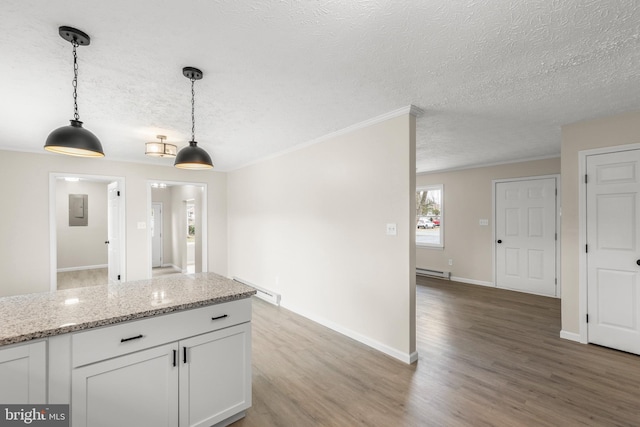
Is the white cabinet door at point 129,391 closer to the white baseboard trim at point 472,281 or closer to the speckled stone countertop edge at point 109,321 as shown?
the speckled stone countertop edge at point 109,321

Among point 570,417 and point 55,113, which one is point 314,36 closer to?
point 55,113

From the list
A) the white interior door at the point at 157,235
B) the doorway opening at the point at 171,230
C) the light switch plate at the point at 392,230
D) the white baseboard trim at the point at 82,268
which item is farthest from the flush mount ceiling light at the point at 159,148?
the white baseboard trim at the point at 82,268

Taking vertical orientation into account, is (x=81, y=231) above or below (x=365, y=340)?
above

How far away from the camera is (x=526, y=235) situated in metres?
5.24

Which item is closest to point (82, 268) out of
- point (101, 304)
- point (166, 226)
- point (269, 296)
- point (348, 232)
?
point (166, 226)

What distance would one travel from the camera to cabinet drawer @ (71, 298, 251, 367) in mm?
1458

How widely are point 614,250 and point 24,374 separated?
4787mm

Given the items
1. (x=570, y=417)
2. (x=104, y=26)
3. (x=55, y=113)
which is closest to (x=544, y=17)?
(x=104, y=26)

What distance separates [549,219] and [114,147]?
7.20 m

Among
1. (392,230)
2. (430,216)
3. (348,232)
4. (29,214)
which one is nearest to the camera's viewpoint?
(392,230)

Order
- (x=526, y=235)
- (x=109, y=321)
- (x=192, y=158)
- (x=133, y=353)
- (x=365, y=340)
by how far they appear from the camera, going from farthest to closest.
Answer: (x=526, y=235), (x=365, y=340), (x=192, y=158), (x=133, y=353), (x=109, y=321)

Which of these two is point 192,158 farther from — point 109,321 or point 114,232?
point 114,232

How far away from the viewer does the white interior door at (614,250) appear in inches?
115

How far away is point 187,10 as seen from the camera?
1.46m
